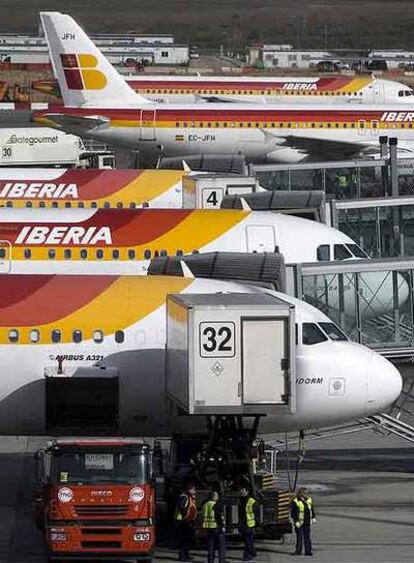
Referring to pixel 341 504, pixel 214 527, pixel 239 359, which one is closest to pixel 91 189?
pixel 341 504

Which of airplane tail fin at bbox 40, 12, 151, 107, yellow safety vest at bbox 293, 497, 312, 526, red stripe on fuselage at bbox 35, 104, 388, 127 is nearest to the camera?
yellow safety vest at bbox 293, 497, 312, 526

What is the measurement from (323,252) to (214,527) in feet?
50.0

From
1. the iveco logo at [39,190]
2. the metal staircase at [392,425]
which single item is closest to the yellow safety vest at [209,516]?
the metal staircase at [392,425]

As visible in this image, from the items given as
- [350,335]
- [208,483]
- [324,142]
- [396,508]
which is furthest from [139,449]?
[324,142]

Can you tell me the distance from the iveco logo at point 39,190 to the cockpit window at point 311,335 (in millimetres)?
19659

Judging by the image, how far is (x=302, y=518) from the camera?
1063 inches

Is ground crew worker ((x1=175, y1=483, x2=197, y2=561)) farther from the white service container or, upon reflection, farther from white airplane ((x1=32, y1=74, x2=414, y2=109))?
white airplane ((x1=32, y1=74, x2=414, y2=109))

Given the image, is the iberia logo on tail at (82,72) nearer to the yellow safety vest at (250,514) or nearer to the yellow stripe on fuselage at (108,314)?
the yellow stripe on fuselage at (108,314)

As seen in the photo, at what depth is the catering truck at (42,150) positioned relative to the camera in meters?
88.2

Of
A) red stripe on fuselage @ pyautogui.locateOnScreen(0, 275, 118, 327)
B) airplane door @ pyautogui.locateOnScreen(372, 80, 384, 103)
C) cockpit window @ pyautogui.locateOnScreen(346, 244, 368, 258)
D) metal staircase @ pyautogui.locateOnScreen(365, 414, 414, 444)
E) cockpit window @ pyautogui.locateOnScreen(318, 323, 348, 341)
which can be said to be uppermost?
airplane door @ pyautogui.locateOnScreen(372, 80, 384, 103)

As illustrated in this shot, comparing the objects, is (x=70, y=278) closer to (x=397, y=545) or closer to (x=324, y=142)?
(x=397, y=545)

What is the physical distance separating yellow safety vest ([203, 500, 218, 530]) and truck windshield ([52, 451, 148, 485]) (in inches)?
43.2

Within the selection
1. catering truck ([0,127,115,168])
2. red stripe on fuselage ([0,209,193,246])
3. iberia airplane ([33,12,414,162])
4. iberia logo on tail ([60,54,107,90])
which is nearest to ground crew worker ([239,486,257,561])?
red stripe on fuselage ([0,209,193,246])

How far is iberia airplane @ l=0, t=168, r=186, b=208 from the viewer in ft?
158
